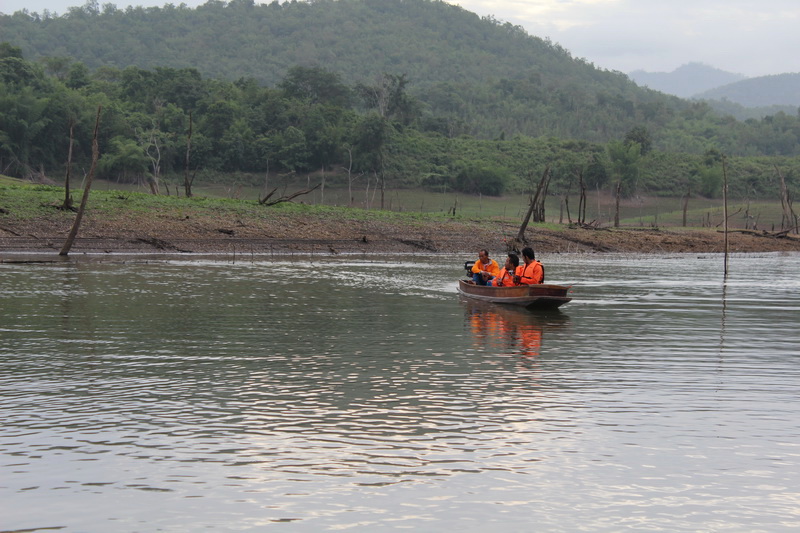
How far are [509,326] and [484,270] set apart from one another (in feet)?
21.2

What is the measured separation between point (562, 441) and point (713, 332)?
10852 millimetres

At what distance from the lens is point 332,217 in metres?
53.4

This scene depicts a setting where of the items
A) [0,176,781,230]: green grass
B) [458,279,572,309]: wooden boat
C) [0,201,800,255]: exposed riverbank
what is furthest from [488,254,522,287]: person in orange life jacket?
[0,176,781,230]: green grass

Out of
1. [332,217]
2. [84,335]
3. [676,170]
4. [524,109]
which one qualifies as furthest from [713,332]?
[524,109]

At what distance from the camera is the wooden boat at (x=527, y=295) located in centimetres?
2303

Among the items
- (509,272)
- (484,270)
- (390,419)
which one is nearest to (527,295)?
(509,272)

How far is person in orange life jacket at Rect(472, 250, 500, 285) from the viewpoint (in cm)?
2658

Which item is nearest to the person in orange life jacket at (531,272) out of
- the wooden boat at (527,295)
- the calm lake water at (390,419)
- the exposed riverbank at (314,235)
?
the wooden boat at (527,295)

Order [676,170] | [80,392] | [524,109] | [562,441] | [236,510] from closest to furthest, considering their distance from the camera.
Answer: [236,510], [562,441], [80,392], [676,170], [524,109]

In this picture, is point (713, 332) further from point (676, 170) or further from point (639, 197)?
point (676, 170)

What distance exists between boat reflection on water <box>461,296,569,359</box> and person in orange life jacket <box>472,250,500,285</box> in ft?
2.33

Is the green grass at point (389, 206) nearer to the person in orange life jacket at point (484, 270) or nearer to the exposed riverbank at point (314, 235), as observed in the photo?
the exposed riverbank at point (314, 235)

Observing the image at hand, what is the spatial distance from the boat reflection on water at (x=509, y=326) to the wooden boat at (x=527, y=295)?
0.63 ft

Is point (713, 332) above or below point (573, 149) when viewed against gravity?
below
